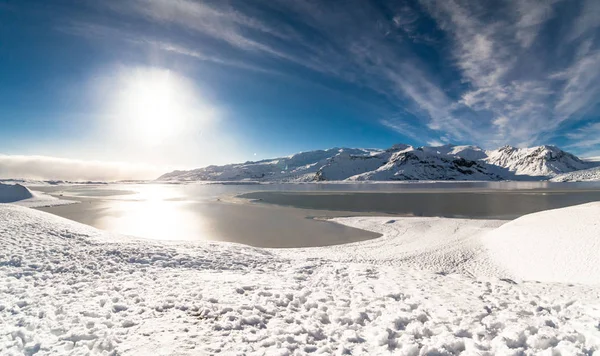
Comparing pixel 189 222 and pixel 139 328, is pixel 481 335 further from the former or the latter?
pixel 189 222

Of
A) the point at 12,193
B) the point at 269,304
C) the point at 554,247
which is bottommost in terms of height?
the point at 269,304

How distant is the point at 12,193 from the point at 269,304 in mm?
70364

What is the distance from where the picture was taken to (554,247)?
47.1 feet

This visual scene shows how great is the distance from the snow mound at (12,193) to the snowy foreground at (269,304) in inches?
2054

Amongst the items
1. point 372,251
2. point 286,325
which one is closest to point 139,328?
point 286,325

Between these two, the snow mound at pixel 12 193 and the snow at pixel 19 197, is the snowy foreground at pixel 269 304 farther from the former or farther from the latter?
the snow mound at pixel 12 193

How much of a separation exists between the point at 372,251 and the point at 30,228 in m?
21.1

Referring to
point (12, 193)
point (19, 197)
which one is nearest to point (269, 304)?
point (19, 197)

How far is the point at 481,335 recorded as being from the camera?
6.11 metres

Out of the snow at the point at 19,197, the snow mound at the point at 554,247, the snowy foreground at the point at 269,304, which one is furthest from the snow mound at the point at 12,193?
the snow mound at the point at 554,247

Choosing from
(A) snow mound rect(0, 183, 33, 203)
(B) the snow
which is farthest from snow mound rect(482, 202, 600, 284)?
(A) snow mound rect(0, 183, 33, 203)

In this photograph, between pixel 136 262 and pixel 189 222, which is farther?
pixel 189 222

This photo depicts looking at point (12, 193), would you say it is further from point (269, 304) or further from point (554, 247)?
point (554, 247)

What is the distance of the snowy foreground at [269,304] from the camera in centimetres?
580
